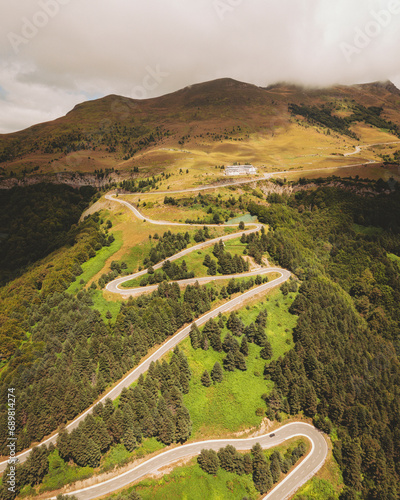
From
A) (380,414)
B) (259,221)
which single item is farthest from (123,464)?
(259,221)

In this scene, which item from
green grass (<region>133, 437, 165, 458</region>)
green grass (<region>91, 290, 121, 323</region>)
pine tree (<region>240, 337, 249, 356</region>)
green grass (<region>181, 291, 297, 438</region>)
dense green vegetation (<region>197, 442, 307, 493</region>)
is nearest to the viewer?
dense green vegetation (<region>197, 442, 307, 493</region>)

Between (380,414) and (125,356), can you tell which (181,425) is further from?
(380,414)

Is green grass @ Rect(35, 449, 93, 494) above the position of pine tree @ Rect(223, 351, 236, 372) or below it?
below

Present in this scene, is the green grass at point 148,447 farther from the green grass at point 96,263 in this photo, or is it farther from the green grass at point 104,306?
the green grass at point 96,263

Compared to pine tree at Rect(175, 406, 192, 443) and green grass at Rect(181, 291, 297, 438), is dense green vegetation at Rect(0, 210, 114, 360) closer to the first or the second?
pine tree at Rect(175, 406, 192, 443)

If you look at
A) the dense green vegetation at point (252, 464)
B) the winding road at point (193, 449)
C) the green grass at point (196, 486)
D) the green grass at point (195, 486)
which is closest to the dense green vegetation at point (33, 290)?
the winding road at point (193, 449)

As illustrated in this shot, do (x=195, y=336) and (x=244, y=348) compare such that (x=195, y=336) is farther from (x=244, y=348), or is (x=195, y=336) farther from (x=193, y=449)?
(x=193, y=449)

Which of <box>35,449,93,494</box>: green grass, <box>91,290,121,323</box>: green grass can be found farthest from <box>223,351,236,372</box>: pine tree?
<box>35,449,93,494</box>: green grass
